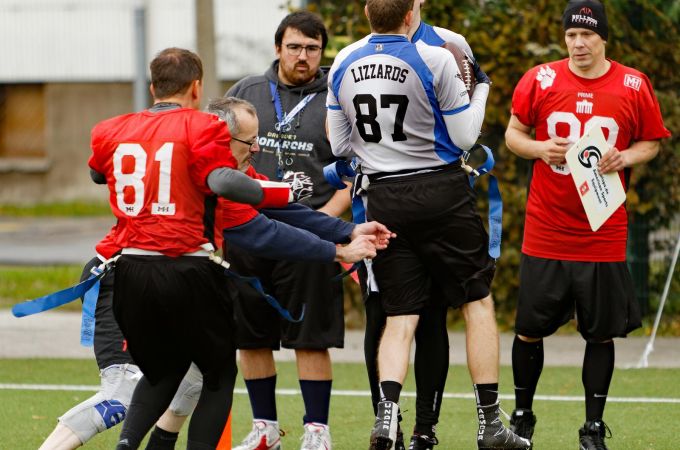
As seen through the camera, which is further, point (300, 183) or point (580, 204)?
point (300, 183)

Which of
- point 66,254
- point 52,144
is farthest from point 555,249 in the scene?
point 52,144

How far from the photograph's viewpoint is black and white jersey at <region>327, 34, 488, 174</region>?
6.48 metres

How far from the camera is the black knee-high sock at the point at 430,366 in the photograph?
6973 mm

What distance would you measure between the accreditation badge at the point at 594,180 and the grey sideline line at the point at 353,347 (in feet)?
10.9

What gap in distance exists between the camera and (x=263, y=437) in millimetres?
7449

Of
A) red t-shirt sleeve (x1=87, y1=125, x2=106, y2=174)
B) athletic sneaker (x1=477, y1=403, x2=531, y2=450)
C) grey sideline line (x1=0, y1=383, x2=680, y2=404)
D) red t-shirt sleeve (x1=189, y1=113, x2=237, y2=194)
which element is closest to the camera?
red t-shirt sleeve (x1=189, y1=113, x2=237, y2=194)

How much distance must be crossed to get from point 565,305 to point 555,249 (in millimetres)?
282

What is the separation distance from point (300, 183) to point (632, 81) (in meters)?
1.72

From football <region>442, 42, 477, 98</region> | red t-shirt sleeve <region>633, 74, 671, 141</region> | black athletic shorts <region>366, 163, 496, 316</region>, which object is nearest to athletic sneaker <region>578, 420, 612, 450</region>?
black athletic shorts <region>366, 163, 496, 316</region>

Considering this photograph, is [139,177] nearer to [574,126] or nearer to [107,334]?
[107,334]

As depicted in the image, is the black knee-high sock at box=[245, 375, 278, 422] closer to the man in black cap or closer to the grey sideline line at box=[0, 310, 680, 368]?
the man in black cap

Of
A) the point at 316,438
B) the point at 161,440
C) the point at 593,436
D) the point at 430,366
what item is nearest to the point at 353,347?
the point at 316,438

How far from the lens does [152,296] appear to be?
5.75m

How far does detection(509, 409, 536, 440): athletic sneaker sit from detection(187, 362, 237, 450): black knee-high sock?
1834mm
